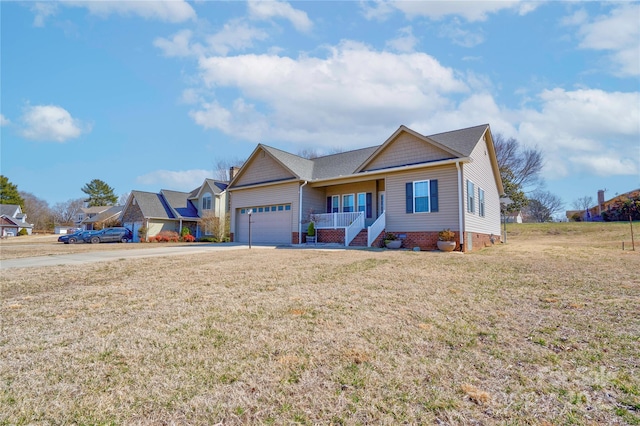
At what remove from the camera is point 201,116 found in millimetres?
18250

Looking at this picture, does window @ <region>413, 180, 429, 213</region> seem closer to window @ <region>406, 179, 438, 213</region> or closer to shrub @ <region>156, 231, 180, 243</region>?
window @ <region>406, 179, 438, 213</region>

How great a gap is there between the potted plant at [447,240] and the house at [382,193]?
30 centimetres

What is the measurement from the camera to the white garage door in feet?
60.7

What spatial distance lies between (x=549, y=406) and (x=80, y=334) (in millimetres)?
4327

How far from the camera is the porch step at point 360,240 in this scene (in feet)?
49.8

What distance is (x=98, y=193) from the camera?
65.6 meters

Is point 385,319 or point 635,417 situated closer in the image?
point 635,417

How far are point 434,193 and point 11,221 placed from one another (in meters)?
62.0

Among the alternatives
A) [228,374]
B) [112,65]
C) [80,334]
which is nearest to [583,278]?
[228,374]

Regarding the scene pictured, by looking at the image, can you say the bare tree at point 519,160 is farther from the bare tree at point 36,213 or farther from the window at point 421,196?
the bare tree at point 36,213

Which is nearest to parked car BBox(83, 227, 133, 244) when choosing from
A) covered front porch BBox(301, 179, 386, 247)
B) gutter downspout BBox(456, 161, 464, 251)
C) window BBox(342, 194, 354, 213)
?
covered front porch BBox(301, 179, 386, 247)

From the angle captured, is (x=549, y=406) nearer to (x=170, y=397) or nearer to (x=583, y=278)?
(x=170, y=397)

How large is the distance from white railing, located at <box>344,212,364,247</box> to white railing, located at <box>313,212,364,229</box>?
0.19 metres

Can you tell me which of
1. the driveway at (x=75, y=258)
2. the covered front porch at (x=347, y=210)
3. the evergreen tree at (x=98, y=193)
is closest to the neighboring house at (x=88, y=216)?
the evergreen tree at (x=98, y=193)
